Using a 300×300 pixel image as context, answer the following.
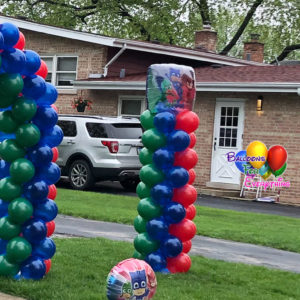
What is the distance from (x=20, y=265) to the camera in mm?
7191

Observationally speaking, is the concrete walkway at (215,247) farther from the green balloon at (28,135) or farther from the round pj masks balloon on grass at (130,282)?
the round pj masks balloon on grass at (130,282)

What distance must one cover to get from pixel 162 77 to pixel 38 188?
6.59ft

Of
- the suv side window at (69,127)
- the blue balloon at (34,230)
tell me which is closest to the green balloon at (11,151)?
the blue balloon at (34,230)

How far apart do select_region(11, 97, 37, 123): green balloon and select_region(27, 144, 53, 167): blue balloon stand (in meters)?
0.34

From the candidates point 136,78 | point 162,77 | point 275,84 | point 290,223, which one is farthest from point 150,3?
point 162,77

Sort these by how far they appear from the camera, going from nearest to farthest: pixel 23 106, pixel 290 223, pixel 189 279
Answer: pixel 23 106 → pixel 189 279 → pixel 290 223

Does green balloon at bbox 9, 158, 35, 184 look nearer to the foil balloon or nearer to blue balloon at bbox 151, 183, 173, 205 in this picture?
blue balloon at bbox 151, 183, 173, 205

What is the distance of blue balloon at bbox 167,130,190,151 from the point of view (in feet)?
26.3

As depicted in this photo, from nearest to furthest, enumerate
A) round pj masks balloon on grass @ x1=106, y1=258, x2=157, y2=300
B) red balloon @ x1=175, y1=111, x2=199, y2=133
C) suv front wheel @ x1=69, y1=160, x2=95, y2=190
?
1. round pj masks balloon on grass @ x1=106, y1=258, x2=157, y2=300
2. red balloon @ x1=175, y1=111, x2=199, y2=133
3. suv front wheel @ x1=69, y1=160, x2=95, y2=190

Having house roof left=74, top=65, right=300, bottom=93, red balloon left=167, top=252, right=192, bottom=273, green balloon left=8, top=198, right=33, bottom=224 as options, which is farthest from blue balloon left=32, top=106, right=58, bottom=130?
house roof left=74, top=65, right=300, bottom=93

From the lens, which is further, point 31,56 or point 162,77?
point 162,77

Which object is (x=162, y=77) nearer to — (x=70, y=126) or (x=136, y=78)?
(x=70, y=126)

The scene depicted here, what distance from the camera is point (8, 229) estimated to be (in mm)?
7109

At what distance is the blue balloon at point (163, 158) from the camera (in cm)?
800
